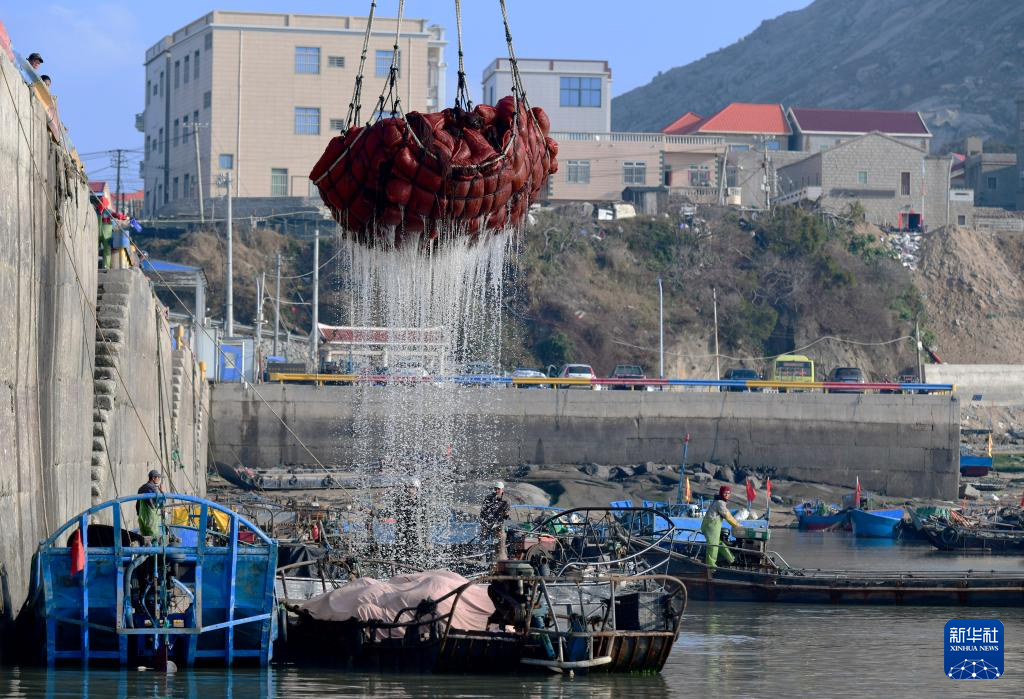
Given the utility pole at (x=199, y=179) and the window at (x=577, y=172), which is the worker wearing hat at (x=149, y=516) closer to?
the utility pole at (x=199, y=179)

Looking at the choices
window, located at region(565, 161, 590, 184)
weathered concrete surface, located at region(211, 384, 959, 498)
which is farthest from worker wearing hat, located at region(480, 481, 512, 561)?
window, located at region(565, 161, 590, 184)

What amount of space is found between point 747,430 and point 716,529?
2759 centimetres

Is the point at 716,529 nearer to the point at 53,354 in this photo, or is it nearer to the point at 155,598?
the point at 155,598

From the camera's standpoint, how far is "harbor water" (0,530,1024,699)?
15047 millimetres

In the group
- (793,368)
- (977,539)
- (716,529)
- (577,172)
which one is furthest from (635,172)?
(716,529)

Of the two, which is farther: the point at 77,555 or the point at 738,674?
the point at 738,674

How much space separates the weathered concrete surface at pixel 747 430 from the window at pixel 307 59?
102 feet

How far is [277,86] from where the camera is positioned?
76938 mm

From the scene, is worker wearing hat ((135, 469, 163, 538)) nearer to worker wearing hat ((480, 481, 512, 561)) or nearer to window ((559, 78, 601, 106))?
worker wearing hat ((480, 481, 512, 561))

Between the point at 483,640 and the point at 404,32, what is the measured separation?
212 feet

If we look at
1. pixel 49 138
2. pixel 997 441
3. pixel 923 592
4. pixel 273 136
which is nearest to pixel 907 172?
pixel 997 441

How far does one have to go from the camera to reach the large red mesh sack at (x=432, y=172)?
1706 centimetres

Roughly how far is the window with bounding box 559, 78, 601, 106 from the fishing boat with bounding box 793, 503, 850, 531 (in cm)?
5124

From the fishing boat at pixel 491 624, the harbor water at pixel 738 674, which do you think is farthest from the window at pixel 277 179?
the fishing boat at pixel 491 624
